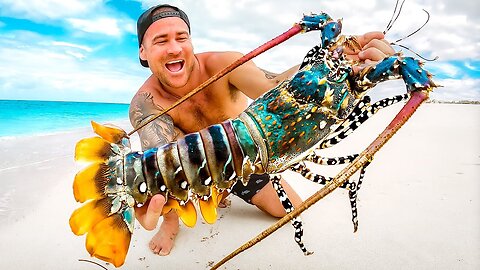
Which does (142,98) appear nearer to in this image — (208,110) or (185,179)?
(208,110)

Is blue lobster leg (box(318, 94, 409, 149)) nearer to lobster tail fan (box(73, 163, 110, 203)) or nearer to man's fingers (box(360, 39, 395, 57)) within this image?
man's fingers (box(360, 39, 395, 57))

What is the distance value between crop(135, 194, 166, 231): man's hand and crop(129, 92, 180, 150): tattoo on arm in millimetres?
474

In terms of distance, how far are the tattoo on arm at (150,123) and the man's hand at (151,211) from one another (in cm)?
47

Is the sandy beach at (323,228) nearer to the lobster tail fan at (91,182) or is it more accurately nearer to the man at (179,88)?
the man at (179,88)

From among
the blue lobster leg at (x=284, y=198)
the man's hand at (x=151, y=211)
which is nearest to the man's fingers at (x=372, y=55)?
the blue lobster leg at (x=284, y=198)

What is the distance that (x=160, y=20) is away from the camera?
112 inches

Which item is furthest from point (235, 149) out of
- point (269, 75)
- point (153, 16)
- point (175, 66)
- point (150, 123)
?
point (153, 16)

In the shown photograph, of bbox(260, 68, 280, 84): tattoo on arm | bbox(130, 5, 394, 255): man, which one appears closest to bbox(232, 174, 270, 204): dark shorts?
bbox(130, 5, 394, 255): man

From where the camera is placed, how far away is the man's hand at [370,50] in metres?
1.87

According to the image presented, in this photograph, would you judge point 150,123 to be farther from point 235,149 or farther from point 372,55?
point 372,55

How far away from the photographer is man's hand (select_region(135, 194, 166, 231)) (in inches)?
74.9

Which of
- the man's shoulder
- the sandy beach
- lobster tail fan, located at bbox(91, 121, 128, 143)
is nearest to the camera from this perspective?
lobster tail fan, located at bbox(91, 121, 128, 143)

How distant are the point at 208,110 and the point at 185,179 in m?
1.24

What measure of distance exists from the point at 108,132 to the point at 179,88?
3.22 ft
